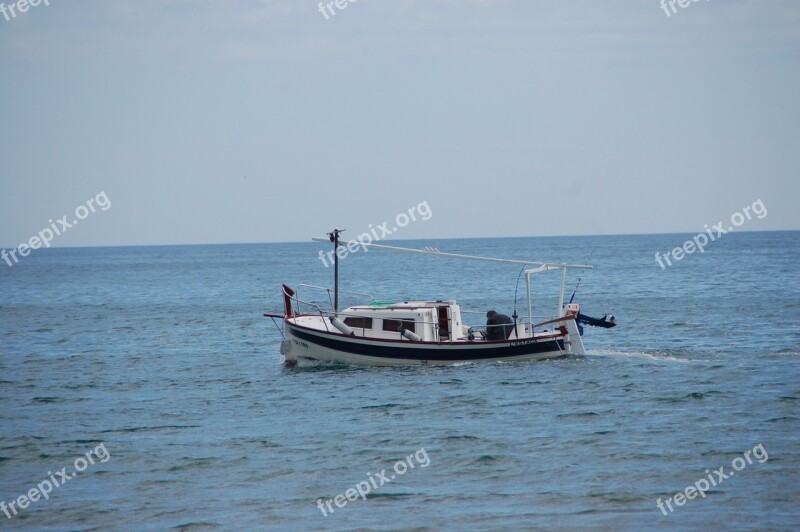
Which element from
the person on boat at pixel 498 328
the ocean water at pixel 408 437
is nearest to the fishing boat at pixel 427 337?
the person on boat at pixel 498 328

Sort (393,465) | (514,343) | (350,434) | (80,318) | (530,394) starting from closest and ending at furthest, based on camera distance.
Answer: (393,465), (350,434), (530,394), (514,343), (80,318)

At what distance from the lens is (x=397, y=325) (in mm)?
33656

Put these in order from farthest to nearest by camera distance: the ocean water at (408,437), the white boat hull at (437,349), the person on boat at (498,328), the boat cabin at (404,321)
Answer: the person on boat at (498,328) → the boat cabin at (404,321) → the white boat hull at (437,349) → the ocean water at (408,437)

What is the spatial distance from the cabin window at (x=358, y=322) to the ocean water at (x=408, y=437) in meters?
1.51

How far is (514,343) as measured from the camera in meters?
33.3

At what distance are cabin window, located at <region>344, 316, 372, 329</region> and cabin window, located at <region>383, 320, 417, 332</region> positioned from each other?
1.84 feet

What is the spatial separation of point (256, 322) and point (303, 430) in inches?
1280

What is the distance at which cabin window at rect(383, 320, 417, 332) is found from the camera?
33.5 metres

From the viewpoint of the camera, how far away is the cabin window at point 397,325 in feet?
110

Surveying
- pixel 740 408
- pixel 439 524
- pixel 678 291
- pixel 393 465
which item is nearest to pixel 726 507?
pixel 439 524

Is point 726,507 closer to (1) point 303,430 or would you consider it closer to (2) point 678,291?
(1) point 303,430

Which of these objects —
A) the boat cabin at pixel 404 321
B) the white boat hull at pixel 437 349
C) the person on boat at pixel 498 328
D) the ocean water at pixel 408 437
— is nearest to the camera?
the ocean water at pixel 408 437

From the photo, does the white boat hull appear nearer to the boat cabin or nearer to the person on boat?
the boat cabin

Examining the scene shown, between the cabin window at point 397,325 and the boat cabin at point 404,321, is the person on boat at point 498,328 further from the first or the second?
the cabin window at point 397,325
